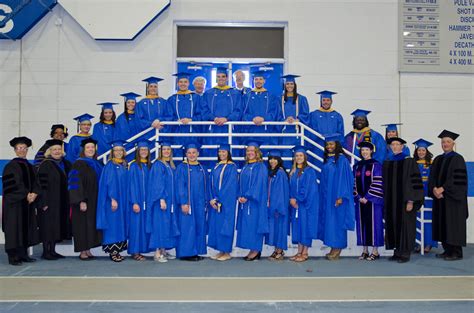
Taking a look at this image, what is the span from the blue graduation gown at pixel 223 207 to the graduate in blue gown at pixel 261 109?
101cm

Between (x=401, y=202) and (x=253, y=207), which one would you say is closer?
(x=253, y=207)

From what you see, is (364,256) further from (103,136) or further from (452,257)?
(103,136)

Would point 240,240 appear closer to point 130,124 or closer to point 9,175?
point 130,124

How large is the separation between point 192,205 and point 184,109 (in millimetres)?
1655

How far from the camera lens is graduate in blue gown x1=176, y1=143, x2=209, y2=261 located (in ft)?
21.6

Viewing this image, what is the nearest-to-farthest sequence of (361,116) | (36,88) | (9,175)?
(9,175), (361,116), (36,88)

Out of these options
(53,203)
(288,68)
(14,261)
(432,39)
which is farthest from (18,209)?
(432,39)

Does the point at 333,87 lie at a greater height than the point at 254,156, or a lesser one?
greater

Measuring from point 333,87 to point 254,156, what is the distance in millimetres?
3348

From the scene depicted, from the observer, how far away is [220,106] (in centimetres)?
755

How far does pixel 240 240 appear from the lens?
6.66 meters

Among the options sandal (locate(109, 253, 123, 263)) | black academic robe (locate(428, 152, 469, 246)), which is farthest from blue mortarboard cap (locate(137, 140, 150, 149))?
black academic robe (locate(428, 152, 469, 246))

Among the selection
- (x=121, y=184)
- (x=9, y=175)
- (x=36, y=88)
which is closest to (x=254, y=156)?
(x=121, y=184)

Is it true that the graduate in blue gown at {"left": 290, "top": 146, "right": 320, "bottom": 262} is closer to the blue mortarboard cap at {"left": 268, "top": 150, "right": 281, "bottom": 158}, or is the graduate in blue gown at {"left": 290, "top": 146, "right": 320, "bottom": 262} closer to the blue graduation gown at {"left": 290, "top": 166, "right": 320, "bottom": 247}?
the blue graduation gown at {"left": 290, "top": 166, "right": 320, "bottom": 247}
